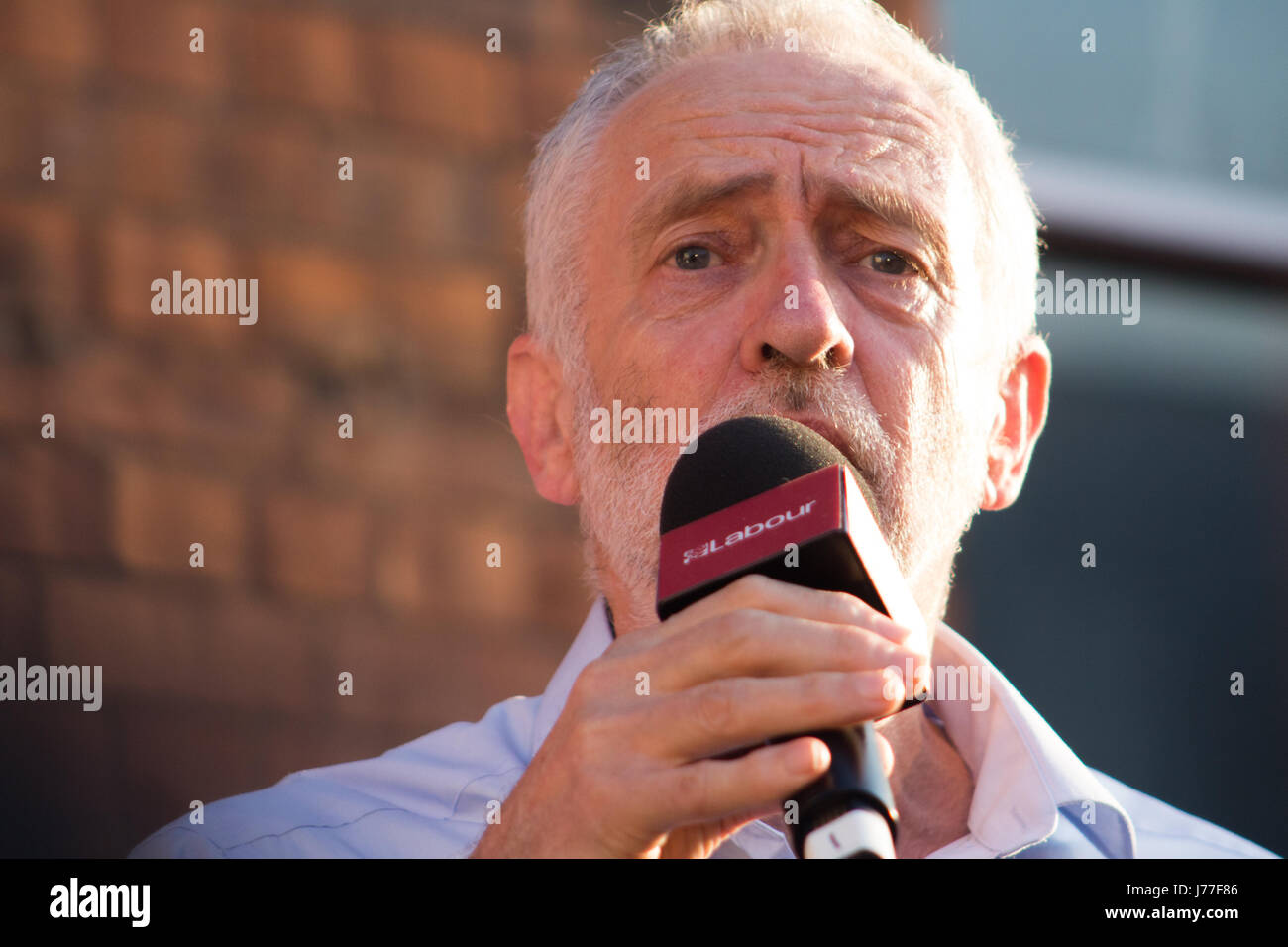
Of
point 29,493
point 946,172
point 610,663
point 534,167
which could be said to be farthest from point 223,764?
point 610,663

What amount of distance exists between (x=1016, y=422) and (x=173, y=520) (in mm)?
2536

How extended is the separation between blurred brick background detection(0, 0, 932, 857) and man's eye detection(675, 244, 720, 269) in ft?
7.10

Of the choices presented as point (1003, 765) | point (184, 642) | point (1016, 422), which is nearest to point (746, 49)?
point (1016, 422)

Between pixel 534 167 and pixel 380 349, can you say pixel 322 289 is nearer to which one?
pixel 380 349

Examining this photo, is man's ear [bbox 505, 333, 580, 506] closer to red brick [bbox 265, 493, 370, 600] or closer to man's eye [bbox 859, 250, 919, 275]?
man's eye [bbox 859, 250, 919, 275]

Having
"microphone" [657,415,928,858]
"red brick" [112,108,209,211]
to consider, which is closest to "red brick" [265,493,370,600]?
"red brick" [112,108,209,211]

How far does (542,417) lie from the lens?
3.29 meters

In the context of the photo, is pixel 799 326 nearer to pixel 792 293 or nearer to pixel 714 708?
pixel 792 293

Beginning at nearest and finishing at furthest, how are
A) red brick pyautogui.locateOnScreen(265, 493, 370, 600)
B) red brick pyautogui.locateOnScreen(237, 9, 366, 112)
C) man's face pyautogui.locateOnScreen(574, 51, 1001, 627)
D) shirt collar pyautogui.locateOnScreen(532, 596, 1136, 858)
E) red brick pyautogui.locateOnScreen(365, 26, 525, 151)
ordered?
man's face pyautogui.locateOnScreen(574, 51, 1001, 627) < shirt collar pyautogui.locateOnScreen(532, 596, 1136, 858) < red brick pyautogui.locateOnScreen(265, 493, 370, 600) < red brick pyautogui.locateOnScreen(237, 9, 366, 112) < red brick pyautogui.locateOnScreen(365, 26, 525, 151)

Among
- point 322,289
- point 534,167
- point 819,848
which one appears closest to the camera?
point 819,848

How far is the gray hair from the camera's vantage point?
10.5 ft

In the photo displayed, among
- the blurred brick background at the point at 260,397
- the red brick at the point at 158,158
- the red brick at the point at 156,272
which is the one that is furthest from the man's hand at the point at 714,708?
the red brick at the point at 158,158
